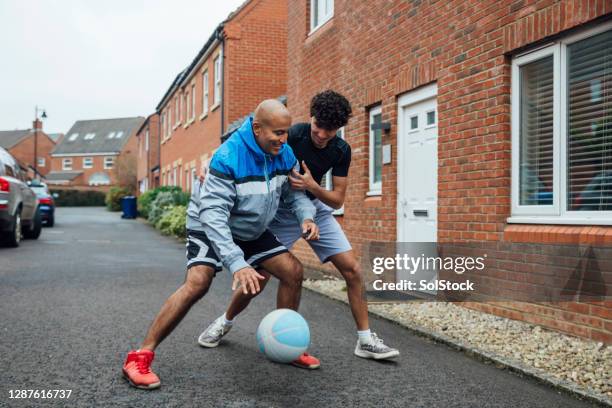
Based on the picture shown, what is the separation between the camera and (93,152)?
258 feet

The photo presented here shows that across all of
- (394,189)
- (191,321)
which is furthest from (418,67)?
(191,321)

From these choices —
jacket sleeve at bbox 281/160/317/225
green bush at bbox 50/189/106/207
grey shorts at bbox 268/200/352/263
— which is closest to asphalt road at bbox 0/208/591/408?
grey shorts at bbox 268/200/352/263

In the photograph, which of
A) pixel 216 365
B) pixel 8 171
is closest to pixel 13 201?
pixel 8 171

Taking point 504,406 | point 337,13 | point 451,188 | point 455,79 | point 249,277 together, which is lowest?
point 504,406

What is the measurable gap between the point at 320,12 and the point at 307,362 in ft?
30.0

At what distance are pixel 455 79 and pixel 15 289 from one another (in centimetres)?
592

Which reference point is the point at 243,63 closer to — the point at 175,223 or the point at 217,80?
the point at 217,80

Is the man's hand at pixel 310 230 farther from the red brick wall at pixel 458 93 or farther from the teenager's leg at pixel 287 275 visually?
the red brick wall at pixel 458 93

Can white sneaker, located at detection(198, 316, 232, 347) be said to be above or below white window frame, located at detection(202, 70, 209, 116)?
below

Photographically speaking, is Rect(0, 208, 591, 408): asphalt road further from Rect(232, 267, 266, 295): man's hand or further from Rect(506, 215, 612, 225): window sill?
Rect(506, 215, 612, 225): window sill

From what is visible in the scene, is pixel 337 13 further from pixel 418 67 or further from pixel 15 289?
pixel 15 289

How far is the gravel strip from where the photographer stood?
4.57 m

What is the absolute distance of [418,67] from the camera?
27.0 feet

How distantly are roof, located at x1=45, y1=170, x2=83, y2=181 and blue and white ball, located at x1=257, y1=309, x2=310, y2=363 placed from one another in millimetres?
77508
